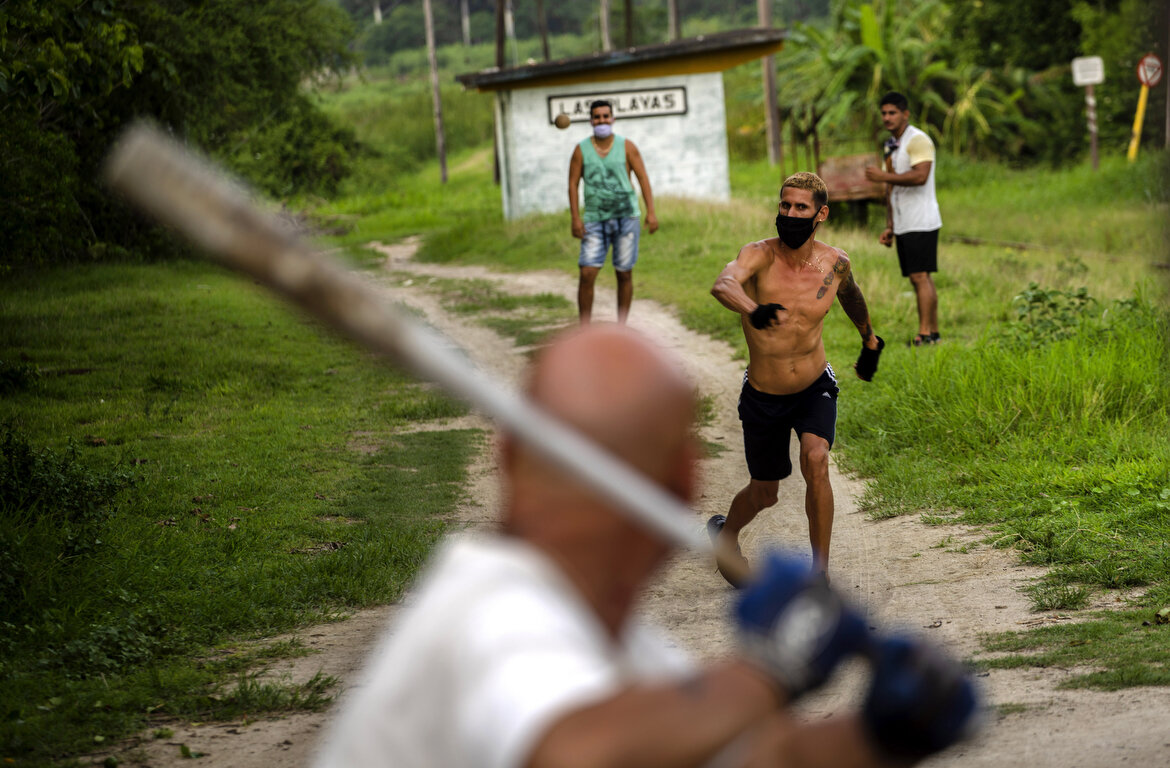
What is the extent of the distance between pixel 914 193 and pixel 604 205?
8.72 feet

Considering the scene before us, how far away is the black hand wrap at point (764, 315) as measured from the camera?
5320 millimetres

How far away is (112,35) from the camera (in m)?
7.53

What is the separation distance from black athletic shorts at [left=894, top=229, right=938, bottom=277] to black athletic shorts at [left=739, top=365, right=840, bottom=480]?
517 cm

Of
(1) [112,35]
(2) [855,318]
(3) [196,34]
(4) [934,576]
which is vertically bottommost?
(4) [934,576]

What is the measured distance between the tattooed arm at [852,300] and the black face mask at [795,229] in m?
0.24

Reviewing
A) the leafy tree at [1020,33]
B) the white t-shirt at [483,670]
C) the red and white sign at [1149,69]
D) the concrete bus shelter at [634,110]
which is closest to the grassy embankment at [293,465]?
the white t-shirt at [483,670]

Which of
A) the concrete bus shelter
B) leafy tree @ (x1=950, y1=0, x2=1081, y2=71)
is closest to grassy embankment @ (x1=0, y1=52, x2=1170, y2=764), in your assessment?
the concrete bus shelter

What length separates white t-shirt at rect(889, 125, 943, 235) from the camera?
10.6 meters

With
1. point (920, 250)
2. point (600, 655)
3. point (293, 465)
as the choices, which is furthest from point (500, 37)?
point (600, 655)

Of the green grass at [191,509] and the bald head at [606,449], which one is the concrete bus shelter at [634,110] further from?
the bald head at [606,449]

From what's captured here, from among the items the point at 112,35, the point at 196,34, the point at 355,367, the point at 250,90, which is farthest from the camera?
the point at 250,90

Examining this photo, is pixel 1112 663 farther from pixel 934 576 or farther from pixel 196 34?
pixel 196 34

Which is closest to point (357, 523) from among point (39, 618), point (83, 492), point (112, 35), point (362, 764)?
point (83, 492)

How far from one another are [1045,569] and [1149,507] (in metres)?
0.83
